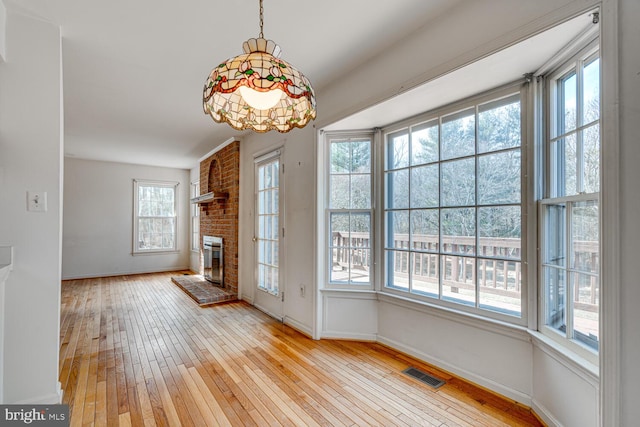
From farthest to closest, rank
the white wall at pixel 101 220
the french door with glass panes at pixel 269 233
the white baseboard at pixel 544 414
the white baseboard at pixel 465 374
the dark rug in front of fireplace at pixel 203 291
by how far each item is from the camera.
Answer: the white wall at pixel 101 220 → the dark rug in front of fireplace at pixel 203 291 → the french door with glass panes at pixel 269 233 → the white baseboard at pixel 465 374 → the white baseboard at pixel 544 414

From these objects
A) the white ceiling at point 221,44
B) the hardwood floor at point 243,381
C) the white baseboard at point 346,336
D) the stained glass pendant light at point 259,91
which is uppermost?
the white ceiling at point 221,44

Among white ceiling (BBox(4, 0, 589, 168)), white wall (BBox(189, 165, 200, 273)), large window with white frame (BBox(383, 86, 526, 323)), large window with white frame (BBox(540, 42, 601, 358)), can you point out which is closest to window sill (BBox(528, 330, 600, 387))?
large window with white frame (BBox(540, 42, 601, 358))

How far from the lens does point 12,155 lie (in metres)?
1.90

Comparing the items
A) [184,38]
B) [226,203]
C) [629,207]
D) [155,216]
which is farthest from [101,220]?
[629,207]

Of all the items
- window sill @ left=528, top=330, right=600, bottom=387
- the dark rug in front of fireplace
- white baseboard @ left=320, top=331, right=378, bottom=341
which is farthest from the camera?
the dark rug in front of fireplace

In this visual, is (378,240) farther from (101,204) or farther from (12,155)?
(101,204)

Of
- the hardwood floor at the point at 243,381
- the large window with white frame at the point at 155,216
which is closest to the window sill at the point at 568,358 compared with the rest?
the hardwood floor at the point at 243,381

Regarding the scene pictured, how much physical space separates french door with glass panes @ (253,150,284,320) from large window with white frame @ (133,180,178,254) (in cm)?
411

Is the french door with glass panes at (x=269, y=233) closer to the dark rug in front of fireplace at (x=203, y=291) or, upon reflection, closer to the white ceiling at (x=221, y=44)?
the dark rug in front of fireplace at (x=203, y=291)

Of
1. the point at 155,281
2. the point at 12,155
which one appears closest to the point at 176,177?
the point at 155,281

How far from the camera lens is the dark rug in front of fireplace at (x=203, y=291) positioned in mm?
4457

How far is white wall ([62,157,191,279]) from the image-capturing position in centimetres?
623

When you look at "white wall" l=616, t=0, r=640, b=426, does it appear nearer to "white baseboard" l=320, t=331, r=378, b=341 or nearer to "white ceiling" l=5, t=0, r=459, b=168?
"white ceiling" l=5, t=0, r=459, b=168

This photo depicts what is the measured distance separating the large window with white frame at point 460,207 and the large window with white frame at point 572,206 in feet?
0.55
